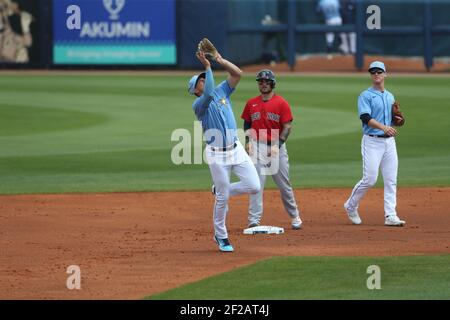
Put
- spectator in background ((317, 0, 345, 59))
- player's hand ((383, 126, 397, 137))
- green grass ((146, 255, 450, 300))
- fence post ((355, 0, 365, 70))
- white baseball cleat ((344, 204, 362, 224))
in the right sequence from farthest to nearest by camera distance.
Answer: spectator in background ((317, 0, 345, 59)), fence post ((355, 0, 365, 70)), white baseball cleat ((344, 204, 362, 224)), player's hand ((383, 126, 397, 137)), green grass ((146, 255, 450, 300))

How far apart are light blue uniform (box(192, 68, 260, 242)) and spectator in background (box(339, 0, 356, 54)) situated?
2436 cm

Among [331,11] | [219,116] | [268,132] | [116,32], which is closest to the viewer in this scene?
[219,116]

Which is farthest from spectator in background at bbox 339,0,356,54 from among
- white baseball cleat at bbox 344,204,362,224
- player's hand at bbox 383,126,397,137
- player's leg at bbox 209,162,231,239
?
player's leg at bbox 209,162,231,239

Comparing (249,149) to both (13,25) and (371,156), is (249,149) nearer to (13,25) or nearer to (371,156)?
(371,156)

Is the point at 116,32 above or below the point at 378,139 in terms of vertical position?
above

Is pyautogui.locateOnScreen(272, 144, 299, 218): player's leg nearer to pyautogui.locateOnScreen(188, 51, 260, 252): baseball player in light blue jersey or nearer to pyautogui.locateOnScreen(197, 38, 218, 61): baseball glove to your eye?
pyautogui.locateOnScreen(188, 51, 260, 252): baseball player in light blue jersey

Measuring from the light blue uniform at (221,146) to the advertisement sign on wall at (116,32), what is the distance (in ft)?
73.8

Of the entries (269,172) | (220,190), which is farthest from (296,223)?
(220,190)

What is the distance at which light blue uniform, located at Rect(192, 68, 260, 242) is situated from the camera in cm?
1110

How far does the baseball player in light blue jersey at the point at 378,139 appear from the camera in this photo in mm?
12492

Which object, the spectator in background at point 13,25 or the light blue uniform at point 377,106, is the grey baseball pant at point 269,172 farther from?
the spectator in background at point 13,25

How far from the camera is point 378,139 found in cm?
1266

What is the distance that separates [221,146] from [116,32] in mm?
23233

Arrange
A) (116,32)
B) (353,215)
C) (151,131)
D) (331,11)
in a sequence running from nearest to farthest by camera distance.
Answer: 1. (353,215)
2. (151,131)
3. (116,32)
4. (331,11)
